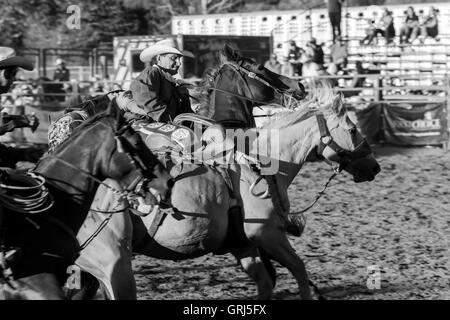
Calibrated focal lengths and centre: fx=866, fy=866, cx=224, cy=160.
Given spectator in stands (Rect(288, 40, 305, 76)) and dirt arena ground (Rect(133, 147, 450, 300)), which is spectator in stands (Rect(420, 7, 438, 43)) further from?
dirt arena ground (Rect(133, 147, 450, 300))

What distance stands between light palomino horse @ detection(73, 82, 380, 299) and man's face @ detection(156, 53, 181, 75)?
1070mm

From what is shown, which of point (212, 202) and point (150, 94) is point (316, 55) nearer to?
point (150, 94)

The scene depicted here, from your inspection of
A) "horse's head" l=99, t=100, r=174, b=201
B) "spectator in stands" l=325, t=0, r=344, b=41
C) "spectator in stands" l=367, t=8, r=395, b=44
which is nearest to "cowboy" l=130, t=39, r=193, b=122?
"horse's head" l=99, t=100, r=174, b=201

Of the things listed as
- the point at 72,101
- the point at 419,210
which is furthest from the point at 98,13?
the point at 419,210

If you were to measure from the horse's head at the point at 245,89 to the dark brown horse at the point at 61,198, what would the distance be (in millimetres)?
2843

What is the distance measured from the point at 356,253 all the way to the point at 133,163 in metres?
4.52

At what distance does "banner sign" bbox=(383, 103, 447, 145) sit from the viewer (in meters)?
17.8

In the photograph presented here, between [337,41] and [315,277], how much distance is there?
15175 mm

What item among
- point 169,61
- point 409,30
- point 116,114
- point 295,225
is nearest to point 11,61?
point 116,114

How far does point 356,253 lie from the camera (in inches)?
347
